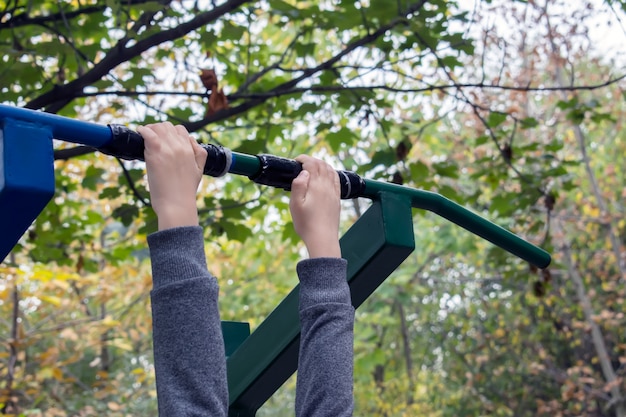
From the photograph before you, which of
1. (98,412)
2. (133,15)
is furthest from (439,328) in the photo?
(133,15)

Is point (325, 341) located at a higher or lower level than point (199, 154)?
lower

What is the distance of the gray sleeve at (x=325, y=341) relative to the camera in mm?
831

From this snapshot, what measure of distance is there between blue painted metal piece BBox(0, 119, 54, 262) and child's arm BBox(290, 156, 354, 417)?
325 millimetres

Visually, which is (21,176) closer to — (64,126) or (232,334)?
(64,126)

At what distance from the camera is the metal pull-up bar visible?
0.70m

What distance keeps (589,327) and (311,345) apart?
5820mm

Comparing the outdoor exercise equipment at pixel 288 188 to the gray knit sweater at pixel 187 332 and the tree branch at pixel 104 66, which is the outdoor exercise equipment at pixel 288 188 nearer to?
the gray knit sweater at pixel 187 332

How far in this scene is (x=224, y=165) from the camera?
872mm

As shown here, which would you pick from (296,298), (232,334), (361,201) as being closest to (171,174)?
(296,298)

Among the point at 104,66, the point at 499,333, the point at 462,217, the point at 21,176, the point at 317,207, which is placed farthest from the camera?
the point at 499,333

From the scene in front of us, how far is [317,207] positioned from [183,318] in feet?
0.84

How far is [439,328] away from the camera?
375 inches

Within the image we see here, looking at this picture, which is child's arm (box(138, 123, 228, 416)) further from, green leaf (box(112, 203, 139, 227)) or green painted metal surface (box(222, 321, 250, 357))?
green leaf (box(112, 203, 139, 227))

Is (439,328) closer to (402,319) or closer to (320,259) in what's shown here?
(402,319)
